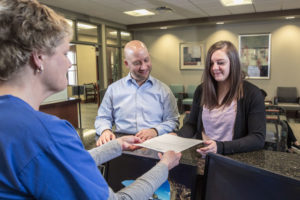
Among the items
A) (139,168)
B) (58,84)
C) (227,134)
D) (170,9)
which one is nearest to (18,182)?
(58,84)

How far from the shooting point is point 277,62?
6598mm

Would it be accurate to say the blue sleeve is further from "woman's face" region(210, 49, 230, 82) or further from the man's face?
the man's face

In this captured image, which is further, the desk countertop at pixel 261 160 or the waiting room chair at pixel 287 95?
the waiting room chair at pixel 287 95

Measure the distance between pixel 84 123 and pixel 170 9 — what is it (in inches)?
135

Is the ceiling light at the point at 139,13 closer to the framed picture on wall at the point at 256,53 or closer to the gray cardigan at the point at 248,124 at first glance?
the framed picture on wall at the point at 256,53

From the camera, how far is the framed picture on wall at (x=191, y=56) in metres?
7.40

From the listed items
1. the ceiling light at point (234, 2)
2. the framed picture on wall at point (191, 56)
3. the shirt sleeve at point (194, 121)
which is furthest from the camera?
the framed picture on wall at point (191, 56)

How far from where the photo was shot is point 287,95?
646 cm

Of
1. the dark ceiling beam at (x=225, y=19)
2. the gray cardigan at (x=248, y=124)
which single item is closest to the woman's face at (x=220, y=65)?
the gray cardigan at (x=248, y=124)

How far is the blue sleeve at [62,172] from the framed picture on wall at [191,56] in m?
7.12

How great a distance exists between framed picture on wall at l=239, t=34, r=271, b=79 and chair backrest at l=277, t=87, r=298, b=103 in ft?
1.74

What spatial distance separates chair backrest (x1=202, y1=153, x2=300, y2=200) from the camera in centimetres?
60

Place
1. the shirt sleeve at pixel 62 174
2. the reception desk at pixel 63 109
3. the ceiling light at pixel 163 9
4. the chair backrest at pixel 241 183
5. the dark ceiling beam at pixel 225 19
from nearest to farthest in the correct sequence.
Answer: the shirt sleeve at pixel 62 174 < the chair backrest at pixel 241 183 < the reception desk at pixel 63 109 < the ceiling light at pixel 163 9 < the dark ceiling beam at pixel 225 19

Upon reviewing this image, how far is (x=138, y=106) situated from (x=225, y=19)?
5.63m
